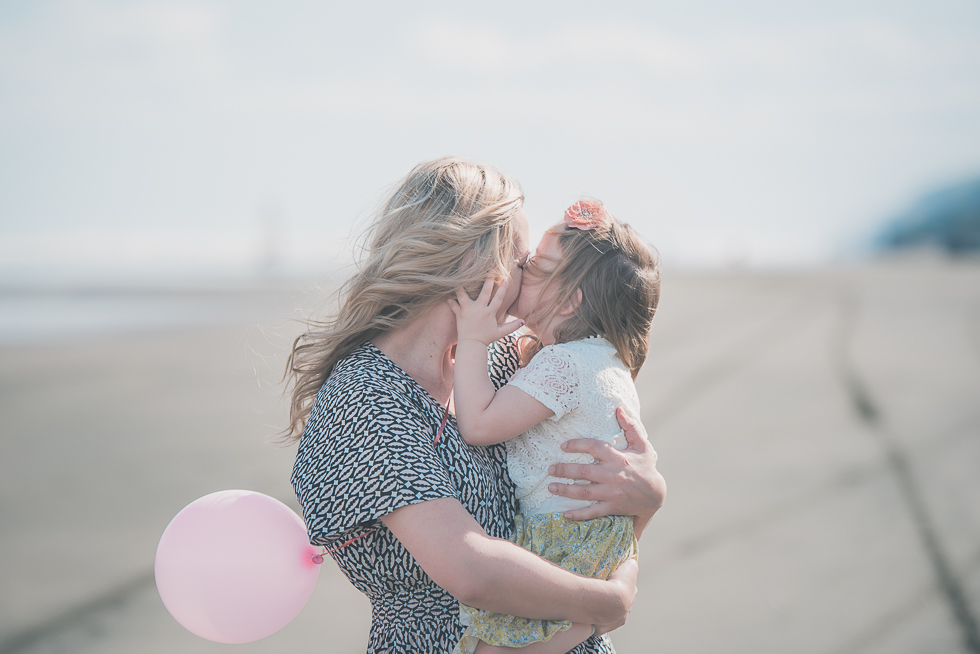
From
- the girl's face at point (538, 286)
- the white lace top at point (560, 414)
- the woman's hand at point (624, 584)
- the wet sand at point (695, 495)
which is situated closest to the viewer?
the woman's hand at point (624, 584)

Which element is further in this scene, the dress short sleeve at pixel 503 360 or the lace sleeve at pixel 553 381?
the dress short sleeve at pixel 503 360

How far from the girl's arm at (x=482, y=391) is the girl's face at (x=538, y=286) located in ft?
0.69

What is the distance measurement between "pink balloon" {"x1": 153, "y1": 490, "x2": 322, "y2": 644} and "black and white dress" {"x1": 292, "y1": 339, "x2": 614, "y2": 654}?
0.92 feet

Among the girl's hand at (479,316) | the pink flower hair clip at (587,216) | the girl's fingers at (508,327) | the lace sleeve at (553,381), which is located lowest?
the lace sleeve at (553,381)

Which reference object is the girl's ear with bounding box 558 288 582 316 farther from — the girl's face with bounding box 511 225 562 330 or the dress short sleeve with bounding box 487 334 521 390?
the dress short sleeve with bounding box 487 334 521 390

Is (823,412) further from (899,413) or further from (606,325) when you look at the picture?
(606,325)

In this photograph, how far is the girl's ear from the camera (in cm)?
203

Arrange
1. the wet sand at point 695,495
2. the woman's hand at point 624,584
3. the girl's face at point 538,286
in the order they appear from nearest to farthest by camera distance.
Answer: the woman's hand at point 624,584
the girl's face at point 538,286
the wet sand at point 695,495

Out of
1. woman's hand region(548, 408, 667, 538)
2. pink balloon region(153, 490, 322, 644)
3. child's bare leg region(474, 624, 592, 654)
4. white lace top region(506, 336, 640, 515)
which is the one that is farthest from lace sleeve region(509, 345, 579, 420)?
pink balloon region(153, 490, 322, 644)

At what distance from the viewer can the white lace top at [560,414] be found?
6.06 feet

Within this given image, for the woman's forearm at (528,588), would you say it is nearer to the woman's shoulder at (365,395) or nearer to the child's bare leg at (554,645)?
the child's bare leg at (554,645)

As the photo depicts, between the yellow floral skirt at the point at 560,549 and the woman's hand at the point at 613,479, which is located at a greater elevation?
the woman's hand at the point at 613,479

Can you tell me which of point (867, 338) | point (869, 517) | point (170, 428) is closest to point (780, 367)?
point (867, 338)

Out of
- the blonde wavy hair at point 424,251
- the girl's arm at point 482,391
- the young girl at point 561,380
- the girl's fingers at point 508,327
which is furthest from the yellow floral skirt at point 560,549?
the blonde wavy hair at point 424,251
